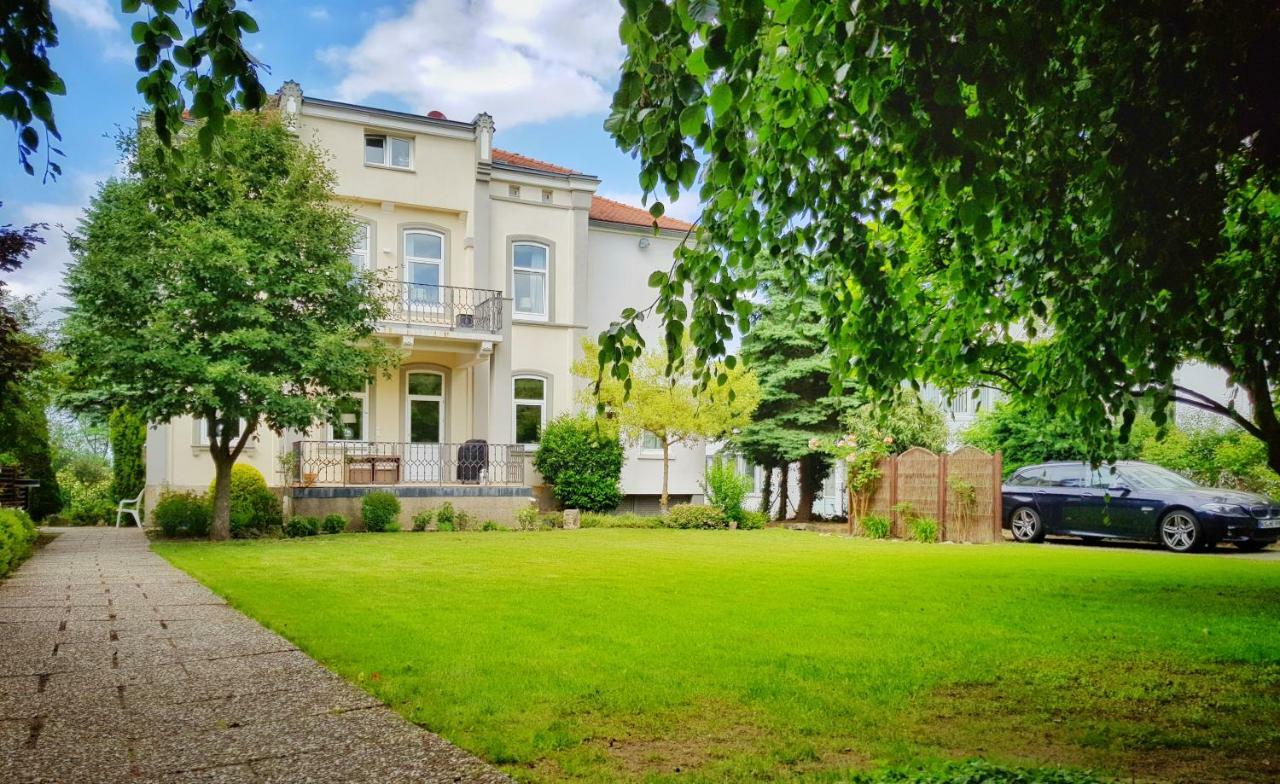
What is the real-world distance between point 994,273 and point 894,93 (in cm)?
286

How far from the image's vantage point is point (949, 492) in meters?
16.5

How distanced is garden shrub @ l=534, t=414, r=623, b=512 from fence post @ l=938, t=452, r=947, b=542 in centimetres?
725

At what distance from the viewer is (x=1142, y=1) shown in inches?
136

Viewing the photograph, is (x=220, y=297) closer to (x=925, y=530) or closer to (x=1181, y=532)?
(x=925, y=530)

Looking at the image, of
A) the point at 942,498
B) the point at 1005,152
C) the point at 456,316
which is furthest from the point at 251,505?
the point at 1005,152

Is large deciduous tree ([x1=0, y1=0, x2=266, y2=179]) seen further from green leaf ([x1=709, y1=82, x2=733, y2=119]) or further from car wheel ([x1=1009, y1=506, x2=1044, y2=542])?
car wheel ([x1=1009, y1=506, x2=1044, y2=542])

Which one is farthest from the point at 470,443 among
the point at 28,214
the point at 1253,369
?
the point at 1253,369

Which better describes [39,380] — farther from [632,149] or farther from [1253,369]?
[1253,369]

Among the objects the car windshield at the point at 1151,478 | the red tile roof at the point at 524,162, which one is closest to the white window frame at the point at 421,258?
the red tile roof at the point at 524,162

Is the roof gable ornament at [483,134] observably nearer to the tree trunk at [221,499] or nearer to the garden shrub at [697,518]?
the garden shrub at [697,518]

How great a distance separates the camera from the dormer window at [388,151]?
21.4 m

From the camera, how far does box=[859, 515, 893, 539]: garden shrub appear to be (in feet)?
56.9

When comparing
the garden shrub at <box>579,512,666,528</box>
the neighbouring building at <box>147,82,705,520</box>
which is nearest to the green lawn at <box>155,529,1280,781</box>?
the garden shrub at <box>579,512,666,528</box>

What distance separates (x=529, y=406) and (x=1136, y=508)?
13.5m
